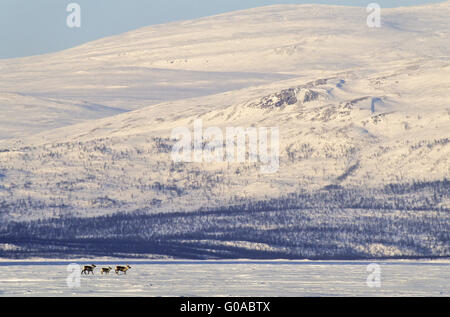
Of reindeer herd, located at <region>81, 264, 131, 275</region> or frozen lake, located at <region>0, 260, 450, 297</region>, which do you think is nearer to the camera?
frozen lake, located at <region>0, 260, 450, 297</region>

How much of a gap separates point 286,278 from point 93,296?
45.3m

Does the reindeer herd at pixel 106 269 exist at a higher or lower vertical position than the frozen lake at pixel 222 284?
higher

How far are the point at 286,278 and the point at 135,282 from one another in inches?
960

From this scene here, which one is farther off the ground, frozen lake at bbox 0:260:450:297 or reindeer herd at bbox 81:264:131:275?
reindeer herd at bbox 81:264:131:275

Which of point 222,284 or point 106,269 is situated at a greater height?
point 106,269

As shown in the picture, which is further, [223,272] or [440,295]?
[223,272]

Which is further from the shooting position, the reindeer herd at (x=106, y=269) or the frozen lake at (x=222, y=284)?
the reindeer herd at (x=106, y=269)

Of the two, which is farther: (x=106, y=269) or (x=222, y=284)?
(x=106, y=269)

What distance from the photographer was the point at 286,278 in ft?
543
